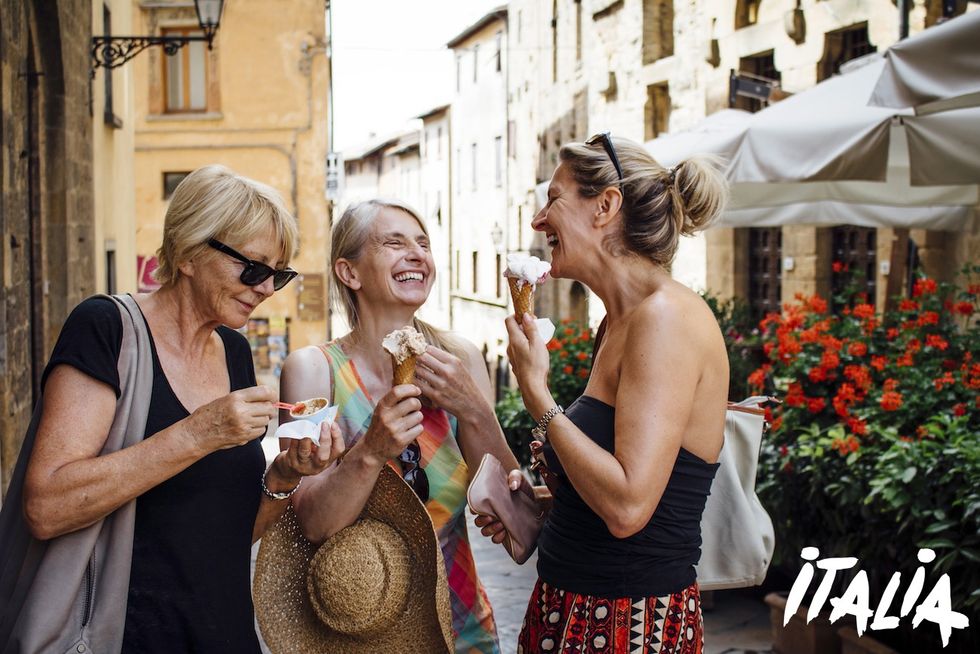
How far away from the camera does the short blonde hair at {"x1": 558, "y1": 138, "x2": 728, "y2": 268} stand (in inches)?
100

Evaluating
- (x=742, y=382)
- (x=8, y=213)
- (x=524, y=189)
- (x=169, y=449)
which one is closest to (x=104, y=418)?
(x=169, y=449)

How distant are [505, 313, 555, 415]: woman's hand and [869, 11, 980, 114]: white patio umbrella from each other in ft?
8.29

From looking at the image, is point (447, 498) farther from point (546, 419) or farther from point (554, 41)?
point (554, 41)

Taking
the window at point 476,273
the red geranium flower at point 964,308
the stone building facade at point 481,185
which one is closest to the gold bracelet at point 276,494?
the red geranium flower at point 964,308

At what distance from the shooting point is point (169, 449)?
7.09 feet

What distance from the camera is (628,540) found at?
7.88 feet

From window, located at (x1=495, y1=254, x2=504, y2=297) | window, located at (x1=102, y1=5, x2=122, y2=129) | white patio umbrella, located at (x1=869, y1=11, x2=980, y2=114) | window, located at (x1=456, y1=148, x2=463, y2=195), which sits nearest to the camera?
white patio umbrella, located at (x1=869, y1=11, x2=980, y2=114)

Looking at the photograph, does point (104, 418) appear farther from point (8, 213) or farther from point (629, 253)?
point (8, 213)

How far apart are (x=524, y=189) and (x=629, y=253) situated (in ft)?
94.0

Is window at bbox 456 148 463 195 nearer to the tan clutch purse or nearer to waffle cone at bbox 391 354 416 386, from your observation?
the tan clutch purse

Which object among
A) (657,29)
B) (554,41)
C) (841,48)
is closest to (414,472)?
(841,48)

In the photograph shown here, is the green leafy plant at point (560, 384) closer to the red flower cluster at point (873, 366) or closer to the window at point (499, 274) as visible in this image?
the red flower cluster at point (873, 366)

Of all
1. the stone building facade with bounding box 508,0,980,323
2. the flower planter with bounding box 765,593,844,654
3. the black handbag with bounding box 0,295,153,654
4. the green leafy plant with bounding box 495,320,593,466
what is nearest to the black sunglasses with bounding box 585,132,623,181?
the black handbag with bounding box 0,295,153,654

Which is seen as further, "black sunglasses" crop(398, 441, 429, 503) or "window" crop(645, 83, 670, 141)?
"window" crop(645, 83, 670, 141)
